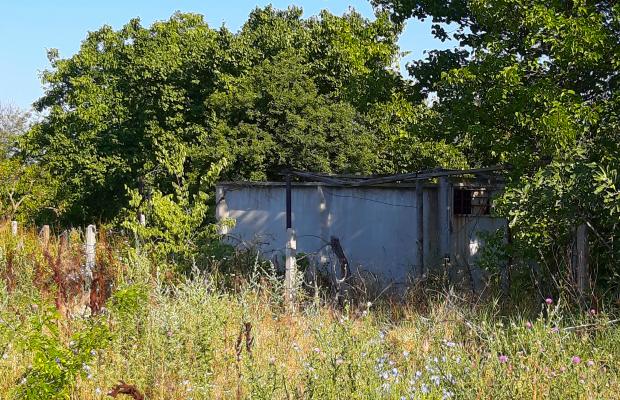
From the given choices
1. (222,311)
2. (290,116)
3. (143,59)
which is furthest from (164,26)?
(222,311)

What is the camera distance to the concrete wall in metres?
13.5

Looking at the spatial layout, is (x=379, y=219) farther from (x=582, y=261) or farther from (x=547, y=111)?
(x=582, y=261)

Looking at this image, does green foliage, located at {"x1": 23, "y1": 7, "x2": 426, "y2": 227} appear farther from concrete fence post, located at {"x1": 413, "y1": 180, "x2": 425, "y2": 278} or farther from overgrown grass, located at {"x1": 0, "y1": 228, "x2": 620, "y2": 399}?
overgrown grass, located at {"x1": 0, "y1": 228, "x2": 620, "y2": 399}

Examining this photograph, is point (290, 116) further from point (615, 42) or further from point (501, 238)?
point (615, 42)

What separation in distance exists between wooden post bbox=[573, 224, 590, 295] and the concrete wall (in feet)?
17.1

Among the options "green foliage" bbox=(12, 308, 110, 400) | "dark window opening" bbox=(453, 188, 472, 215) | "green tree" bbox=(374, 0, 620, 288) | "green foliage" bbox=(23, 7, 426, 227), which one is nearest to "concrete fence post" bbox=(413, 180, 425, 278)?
"dark window opening" bbox=(453, 188, 472, 215)

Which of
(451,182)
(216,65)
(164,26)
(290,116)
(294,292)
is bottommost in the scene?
(294,292)

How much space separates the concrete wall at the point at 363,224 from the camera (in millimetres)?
13547

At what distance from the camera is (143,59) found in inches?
856

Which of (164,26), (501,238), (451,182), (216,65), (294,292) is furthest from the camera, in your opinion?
(164,26)

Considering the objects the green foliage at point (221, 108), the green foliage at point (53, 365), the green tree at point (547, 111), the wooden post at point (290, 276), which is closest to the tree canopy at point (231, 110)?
the green foliage at point (221, 108)

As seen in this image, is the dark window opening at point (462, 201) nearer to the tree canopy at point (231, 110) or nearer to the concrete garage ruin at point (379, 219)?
the concrete garage ruin at point (379, 219)

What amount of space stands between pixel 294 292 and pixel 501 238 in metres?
3.69

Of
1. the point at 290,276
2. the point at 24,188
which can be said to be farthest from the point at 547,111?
the point at 24,188
